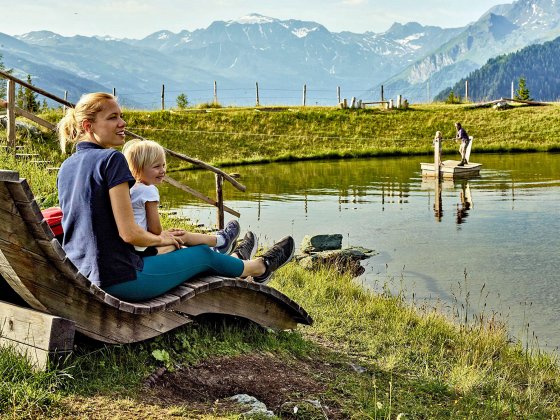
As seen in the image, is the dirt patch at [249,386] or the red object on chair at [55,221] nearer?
the dirt patch at [249,386]

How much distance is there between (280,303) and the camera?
6.41m

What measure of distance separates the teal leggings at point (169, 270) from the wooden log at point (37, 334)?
52 centimetres

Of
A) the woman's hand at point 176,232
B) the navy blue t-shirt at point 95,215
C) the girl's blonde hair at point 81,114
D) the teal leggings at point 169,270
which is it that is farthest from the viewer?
the woman's hand at point 176,232

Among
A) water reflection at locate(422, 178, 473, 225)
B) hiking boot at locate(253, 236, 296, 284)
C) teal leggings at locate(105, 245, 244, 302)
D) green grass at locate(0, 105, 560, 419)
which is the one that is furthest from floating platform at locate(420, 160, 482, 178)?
teal leggings at locate(105, 245, 244, 302)

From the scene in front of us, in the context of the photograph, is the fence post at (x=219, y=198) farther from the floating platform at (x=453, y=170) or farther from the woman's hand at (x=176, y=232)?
the floating platform at (x=453, y=170)

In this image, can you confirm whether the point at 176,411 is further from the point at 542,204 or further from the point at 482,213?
the point at 542,204

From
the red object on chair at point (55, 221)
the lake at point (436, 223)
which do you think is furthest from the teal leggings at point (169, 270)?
the lake at point (436, 223)

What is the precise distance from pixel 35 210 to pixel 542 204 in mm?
20535

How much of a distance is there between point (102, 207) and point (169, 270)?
74 centimetres

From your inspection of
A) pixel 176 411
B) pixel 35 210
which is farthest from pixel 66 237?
pixel 176 411

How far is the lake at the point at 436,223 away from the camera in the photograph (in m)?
11.5

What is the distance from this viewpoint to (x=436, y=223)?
63.6 feet

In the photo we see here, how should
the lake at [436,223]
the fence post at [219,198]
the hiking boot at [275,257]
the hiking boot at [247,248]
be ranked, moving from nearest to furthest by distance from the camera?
1. the hiking boot at [275,257]
2. the hiking boot at [247,248]
3. the lake at [436,223]
4. the fence post at [219,198]

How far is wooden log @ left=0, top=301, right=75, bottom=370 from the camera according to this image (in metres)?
4.35
